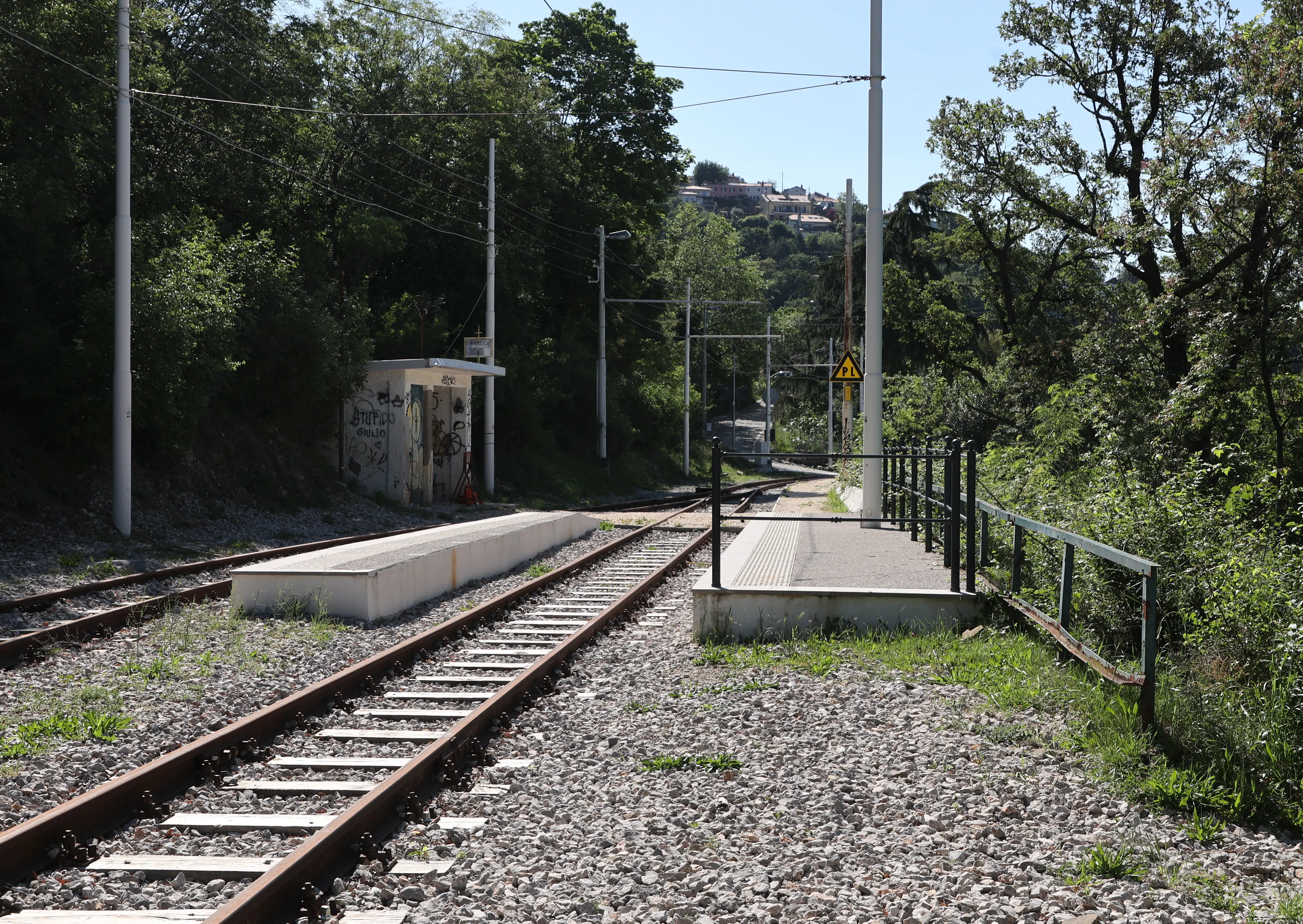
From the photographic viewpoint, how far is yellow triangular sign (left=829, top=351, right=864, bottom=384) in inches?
739

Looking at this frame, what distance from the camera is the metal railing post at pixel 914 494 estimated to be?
1242 centimetres

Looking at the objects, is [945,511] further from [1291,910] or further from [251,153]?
[251,153]

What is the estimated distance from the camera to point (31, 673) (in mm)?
8125

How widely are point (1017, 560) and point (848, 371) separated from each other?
34.1ft

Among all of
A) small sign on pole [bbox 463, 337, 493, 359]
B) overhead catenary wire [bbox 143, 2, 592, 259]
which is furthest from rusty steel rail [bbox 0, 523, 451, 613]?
overhead catenary wire [bbox 143, 2, 592, 259]

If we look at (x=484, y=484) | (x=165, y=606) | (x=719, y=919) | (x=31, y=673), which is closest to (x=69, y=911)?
(x=719, y=919)

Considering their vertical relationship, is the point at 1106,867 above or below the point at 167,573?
below

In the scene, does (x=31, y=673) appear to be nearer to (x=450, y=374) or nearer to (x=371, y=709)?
(x=371, y=709)

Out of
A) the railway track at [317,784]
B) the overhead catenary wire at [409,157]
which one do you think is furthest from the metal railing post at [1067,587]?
the overhead catenary wire at [409,157]

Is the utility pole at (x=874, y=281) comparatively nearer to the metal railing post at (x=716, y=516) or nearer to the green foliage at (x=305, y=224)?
the metal railing post at (x=716, y=516)

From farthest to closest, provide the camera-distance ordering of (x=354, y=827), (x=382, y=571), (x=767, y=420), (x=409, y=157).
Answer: (x=767, y=420), (x=409, y=157), (x=382, y=571), (x=354, y=827)

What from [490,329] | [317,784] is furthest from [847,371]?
[317,784]

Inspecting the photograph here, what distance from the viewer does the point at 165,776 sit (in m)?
5.51

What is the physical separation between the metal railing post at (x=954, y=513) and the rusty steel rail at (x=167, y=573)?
8.38m
